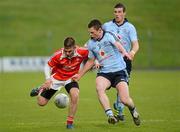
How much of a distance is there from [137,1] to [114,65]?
147 ft

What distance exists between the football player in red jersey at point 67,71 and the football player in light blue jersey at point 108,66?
0.18 m

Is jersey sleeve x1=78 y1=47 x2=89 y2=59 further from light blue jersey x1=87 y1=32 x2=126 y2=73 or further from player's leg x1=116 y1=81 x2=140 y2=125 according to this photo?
player's leg x1=116 y1=81 x2=140 y2=125

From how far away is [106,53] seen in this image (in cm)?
1451

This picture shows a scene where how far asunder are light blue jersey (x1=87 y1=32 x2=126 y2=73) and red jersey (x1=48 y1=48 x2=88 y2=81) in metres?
0.21

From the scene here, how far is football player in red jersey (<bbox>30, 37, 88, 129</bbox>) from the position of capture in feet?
46.3

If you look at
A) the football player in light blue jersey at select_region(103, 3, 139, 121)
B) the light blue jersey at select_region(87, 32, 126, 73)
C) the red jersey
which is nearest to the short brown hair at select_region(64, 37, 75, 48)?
the red jersey

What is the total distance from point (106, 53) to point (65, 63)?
90cm

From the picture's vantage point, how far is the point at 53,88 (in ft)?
48.1

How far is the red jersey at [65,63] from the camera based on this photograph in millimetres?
14203

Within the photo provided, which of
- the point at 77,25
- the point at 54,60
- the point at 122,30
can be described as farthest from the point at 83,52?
the point at 77,25

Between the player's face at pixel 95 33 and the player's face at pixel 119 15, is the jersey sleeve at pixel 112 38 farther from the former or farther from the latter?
the player's face at pixel 119 15

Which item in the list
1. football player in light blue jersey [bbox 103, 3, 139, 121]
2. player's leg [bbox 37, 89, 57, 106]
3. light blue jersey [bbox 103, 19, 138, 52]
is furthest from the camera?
light blue jersey [bbox 103, 19, 138, 52]

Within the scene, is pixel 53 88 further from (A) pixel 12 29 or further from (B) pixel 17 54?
(A) pixel 12 29

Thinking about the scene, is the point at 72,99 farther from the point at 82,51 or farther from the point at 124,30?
the point at 124,30
